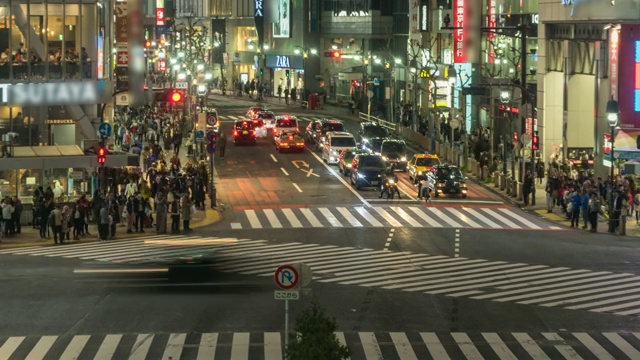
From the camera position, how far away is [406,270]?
3494 centimetres

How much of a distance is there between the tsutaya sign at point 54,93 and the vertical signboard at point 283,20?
266 ft

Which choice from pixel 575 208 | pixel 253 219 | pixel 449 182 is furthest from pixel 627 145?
pixel 253 219

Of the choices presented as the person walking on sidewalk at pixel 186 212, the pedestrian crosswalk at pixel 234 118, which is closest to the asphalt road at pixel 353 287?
the person walking on sidewalk at pixel 186 212

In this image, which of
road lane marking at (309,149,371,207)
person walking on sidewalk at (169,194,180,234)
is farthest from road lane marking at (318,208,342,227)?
person walking on sidewalk at (169,194,180,234)

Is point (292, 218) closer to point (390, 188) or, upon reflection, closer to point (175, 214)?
point (175, 214)

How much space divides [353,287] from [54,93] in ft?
75.5

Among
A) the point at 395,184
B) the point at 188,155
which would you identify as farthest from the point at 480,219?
the point at 188,155

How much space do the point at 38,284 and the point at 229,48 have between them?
131 meters

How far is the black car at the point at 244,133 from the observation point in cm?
7877

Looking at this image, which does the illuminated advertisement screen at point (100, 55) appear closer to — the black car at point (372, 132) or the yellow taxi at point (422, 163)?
the yellow taxi at point (422, 163)

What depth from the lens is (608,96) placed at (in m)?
56.7

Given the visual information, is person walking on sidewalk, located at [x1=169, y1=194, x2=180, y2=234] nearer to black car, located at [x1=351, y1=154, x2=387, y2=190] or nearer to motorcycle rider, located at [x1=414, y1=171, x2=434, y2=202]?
motorcycle rider, located at [x1=414, y1=171, x2=434, y2=202]

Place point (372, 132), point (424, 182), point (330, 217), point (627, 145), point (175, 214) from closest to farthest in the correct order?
point (175, 214)
point (330, 217)
point (424, 182)
point (627, 145)
point (372, 132)

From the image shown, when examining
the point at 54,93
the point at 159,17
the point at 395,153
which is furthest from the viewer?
the point at 159,17
